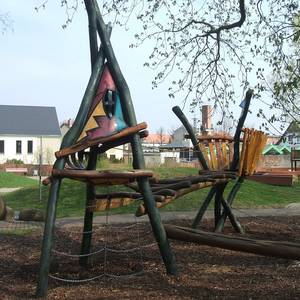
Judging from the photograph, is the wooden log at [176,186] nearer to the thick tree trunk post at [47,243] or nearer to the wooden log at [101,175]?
the wooden log at [101,175]

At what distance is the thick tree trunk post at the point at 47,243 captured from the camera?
16.5 feet

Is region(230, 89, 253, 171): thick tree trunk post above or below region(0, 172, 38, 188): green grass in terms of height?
above

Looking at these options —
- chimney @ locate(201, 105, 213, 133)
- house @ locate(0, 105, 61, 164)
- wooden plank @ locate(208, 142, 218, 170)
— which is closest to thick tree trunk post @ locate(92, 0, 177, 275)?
wooden plank @ locate(208, 142, 218, 170)

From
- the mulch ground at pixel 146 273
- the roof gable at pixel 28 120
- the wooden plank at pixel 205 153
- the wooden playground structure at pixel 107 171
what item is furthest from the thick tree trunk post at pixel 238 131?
the roof gable at pixel 28 120

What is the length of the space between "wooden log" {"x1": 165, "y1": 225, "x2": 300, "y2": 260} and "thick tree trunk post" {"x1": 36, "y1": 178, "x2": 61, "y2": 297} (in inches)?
49.2

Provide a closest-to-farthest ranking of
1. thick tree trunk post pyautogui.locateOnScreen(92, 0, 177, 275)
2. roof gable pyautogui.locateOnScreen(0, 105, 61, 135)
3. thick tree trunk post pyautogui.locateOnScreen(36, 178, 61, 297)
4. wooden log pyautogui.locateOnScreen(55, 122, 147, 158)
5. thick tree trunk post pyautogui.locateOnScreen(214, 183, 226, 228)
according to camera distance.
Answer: thick tree trunk post pyautogui.locateOnScreen(36, 178, 61, 297), wooden log pyautogui.locateOnScreen(55, 122, 147, 158), thick tree trunk post pyautogui.locateOnScreen(92, 0, 177, 275), thick tree trunk post pyautogui.locateOnScreen(214, 183, 226, 228), roof gable pyautogui.locateOnScreen(0, 105, 61, 135)

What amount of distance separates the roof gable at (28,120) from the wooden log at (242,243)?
65090 mm

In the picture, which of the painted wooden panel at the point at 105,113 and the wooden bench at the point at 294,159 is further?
the wooden bench at the point at 294,159

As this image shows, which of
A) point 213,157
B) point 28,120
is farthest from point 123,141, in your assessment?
point 28,120

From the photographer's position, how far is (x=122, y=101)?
5750mm

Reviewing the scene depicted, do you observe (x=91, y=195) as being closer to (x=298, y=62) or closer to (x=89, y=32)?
(x=89, y=32)

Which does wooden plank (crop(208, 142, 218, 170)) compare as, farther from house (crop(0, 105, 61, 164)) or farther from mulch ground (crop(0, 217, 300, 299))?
house (crop(0, 105, 61, 164))

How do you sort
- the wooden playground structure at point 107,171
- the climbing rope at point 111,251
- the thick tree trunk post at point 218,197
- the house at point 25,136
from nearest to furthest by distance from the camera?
the wooden playground structure at point 107,171
the climbing rope at point 111,251
the thick tree trunk post at point 218,197
the house at point 25,136

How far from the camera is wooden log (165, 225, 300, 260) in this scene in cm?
488
